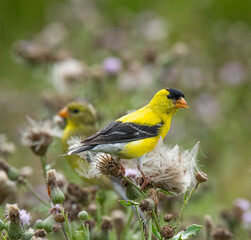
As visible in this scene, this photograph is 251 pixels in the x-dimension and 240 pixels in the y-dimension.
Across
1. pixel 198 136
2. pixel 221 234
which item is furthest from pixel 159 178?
pixel 198 136

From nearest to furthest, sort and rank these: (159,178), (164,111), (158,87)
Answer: (159,178)
(164,111)
(158,87)

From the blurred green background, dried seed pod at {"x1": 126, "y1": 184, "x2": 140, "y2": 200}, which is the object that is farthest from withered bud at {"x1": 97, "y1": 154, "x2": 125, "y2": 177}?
the blurred green background

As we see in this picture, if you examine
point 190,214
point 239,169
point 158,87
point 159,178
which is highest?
point 159,178

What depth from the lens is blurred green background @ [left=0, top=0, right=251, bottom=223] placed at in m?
4.14

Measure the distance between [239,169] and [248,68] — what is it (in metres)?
1.07

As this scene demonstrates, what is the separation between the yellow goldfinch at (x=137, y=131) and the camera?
6.91 ft

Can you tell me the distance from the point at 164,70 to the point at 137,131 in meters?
1.93

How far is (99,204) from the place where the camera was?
2.67 metres

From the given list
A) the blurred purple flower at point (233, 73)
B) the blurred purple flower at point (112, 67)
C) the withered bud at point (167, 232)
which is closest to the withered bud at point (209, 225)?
the withered bud at point (167, 232)

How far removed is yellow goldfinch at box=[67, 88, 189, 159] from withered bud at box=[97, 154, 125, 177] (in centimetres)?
13

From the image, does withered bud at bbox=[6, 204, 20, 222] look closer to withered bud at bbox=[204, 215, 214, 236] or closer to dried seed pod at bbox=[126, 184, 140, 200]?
dried seed pod at bbox=[126, 184, 140, 200]

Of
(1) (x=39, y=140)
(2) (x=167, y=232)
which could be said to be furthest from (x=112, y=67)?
(2) (x=167, y=232)

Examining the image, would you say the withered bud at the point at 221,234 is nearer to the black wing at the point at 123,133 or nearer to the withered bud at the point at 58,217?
the black wing at the point at 123,133

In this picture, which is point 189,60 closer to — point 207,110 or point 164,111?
point 207,110
